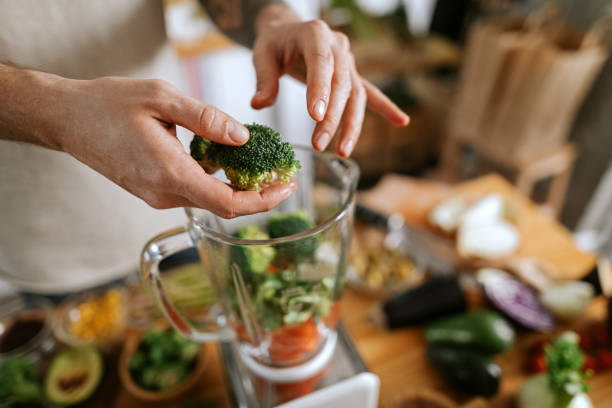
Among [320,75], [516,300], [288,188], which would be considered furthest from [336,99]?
[516,300]

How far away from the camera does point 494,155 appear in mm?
1713

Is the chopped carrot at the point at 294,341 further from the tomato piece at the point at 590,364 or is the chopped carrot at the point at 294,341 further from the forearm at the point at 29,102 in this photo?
the tomato piece at the point at 590,364

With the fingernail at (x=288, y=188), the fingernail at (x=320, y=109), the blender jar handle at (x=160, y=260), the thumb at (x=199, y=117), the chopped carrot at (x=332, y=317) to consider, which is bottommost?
the chopped carrot at (x=332, y=317)

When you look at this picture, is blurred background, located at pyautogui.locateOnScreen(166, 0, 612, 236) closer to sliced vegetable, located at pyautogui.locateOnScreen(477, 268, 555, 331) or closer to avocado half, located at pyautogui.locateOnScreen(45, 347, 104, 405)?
sliced vegetable, located at pyautogui.locateOnScreen(477, 268, 555, 331)

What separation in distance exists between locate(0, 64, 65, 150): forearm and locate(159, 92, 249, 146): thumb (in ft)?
0.39

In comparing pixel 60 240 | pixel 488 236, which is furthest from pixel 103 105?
pixel 488 236

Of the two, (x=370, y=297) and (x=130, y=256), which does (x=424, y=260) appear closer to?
(x=370, y=297)

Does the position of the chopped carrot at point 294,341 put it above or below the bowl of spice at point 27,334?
above

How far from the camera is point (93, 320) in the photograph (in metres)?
0.82

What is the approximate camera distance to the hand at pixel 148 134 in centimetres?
33

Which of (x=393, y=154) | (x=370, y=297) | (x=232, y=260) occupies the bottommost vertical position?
(x=393, y=154)

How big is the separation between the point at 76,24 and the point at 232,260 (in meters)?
0.50

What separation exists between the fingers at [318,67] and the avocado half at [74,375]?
70 centimetres

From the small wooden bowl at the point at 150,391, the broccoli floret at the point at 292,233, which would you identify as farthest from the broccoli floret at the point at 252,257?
the small wooden bowl at the point at 150,391
